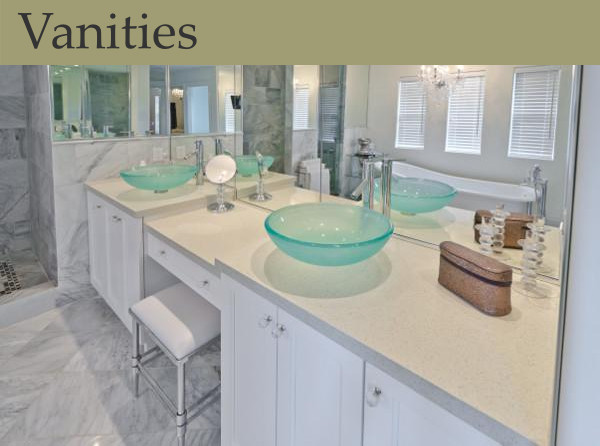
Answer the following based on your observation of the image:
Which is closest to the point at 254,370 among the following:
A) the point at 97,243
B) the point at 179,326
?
the point at 179,326

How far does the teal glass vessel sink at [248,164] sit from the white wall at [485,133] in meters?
0.72

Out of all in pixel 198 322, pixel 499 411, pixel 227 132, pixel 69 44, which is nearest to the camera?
pixel 499 411

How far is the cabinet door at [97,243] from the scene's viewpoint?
2.52 metres

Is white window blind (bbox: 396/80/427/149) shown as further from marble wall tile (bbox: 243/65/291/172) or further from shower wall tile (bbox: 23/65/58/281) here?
shower wall tile (bbox: 23/65/58/281)

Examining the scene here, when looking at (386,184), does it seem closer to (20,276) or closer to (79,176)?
(79,176)

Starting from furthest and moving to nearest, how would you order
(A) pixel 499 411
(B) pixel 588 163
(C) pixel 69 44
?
1. (C) pixel 69 44
2. (A) pixel 499 411
3. (B) pixel 588 163

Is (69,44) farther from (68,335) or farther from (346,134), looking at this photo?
(68,335)

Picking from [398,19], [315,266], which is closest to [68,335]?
[315,266]

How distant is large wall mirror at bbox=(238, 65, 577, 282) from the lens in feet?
4.06

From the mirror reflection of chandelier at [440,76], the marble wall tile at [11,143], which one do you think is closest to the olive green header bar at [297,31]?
the mirror reflection of chandelier at [440,76]

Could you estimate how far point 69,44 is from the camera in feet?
6.84

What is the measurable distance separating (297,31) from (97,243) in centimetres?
185

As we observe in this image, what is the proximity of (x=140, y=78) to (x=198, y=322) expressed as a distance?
179 centimetres

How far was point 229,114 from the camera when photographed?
2.40 metres
